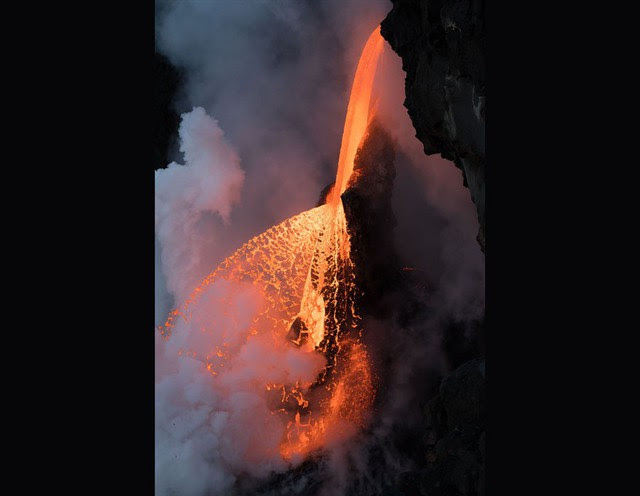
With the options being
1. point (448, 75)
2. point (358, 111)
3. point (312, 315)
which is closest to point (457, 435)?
point (448, 75)

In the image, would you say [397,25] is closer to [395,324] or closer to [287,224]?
[287,224]

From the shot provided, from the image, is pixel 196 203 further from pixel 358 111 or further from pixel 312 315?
pixel 358 111

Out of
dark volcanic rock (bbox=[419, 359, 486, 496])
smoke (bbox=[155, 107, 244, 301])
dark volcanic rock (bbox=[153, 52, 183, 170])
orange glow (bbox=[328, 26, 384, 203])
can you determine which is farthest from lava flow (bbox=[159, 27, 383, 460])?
dark volcanic rock (bbox=[153, 52, 183, 170])

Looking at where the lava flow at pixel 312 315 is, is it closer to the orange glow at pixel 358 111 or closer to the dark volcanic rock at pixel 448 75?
the orange glow at pixel 358 111

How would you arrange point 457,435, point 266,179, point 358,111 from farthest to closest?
point 266,179
point 358,111
point 457,435

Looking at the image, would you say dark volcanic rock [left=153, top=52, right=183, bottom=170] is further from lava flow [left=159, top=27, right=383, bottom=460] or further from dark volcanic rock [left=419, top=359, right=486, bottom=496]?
dark volcanic rock [left=419, top=359, right=486, bottom=496]

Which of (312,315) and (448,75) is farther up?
(312,315)

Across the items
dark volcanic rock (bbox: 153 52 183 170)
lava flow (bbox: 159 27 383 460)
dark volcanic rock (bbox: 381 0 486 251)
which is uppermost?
dark volcanic rock (bbox: 153 52 183 170)
